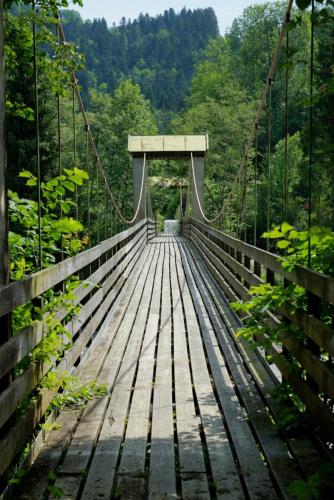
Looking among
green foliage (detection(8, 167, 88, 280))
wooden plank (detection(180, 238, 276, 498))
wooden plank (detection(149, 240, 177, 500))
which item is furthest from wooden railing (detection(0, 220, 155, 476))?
wooden plank (detection(180, 238, 276, 498))

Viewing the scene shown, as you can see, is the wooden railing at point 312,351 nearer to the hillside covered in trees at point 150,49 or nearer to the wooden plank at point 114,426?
the wooden plank at point 114,426

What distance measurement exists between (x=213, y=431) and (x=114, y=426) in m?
0.45

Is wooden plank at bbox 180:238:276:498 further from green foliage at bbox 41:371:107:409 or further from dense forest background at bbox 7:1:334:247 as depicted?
dense forest background at bbox 7:1:334:247

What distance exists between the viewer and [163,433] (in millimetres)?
3041

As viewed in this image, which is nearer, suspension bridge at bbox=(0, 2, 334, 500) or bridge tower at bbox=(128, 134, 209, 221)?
suspension bridge at bbox=(0, 2, 334, 500)

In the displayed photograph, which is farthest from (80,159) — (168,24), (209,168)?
(168,24)

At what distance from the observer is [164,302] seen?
7.20 m

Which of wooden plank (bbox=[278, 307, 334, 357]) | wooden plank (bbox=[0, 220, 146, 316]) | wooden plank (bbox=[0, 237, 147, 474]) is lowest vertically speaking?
wooden plank (bbox=[0, 237, 147, 474])

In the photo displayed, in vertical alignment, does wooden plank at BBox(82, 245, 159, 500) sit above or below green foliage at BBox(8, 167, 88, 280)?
below

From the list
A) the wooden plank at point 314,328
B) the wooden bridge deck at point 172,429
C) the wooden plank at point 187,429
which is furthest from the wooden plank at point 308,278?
the wooden plank at point 187,429

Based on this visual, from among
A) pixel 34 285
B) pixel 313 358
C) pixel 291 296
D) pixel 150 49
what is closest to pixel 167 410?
pixel 291 296

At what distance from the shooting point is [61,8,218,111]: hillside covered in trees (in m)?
95.8

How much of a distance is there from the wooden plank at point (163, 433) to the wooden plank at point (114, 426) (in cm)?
15

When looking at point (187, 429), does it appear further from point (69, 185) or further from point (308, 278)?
point (69, 185)
